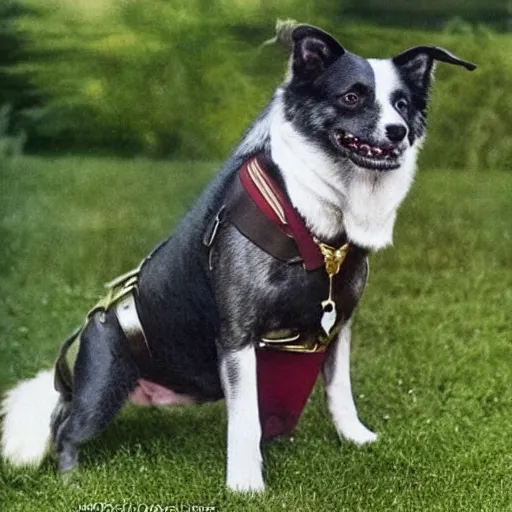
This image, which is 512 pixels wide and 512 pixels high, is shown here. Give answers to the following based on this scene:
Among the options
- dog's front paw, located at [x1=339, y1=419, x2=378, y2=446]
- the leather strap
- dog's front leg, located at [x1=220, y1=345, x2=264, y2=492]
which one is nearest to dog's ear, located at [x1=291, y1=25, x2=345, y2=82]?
the leather strap

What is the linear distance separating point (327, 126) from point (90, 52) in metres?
0.47

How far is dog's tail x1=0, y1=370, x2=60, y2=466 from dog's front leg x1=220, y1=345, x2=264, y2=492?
0.32 meters

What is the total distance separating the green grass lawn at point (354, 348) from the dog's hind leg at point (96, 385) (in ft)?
0.09

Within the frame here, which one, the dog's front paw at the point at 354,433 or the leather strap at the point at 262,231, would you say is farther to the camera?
the dog's front paw at the point at 354,433

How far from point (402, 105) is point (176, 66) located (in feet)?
1.35

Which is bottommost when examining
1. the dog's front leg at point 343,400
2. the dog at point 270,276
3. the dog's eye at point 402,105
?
the dog's front leg at point 343,400

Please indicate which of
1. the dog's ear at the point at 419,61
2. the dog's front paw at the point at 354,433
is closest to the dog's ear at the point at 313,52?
the dog's ear at the point at 419,61

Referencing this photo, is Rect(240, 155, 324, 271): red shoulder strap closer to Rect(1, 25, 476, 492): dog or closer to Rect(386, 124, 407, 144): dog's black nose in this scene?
Rect(1, 25, 476, 492): dog

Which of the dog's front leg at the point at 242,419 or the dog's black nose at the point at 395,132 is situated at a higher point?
the dog's black nose at the point at 395,132

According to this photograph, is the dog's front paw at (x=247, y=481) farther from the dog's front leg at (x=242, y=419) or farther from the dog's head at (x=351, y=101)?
the dog's head at (x=351, y=101)

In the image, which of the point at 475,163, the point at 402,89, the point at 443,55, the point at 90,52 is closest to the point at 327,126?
A: the point at 402,89

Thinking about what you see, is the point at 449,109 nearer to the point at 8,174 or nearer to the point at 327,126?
the point at 327,126

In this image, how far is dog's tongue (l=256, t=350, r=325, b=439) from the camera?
4.50ft

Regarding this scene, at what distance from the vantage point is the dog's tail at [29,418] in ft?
4.79
